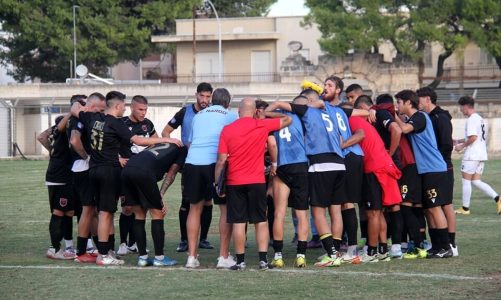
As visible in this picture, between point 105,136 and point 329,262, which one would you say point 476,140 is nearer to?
point 329,262

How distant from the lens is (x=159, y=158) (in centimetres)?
1191

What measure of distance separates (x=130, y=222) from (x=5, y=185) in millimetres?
12904

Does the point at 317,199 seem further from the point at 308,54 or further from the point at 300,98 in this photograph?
the point at 308,54

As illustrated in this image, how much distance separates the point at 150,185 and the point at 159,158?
343mm

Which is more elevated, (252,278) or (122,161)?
(122,161)

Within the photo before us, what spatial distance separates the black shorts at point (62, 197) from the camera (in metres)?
13.0

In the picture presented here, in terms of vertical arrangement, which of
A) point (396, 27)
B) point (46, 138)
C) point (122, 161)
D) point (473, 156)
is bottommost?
point (473, 156)

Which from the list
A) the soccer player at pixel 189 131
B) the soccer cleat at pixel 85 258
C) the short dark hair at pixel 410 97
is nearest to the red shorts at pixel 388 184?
the short dark hair at pixel 410 97

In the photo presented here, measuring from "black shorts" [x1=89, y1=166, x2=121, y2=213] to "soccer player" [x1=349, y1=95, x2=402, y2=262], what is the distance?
9.56 ft

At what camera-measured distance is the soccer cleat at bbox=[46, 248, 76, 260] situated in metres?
12.8

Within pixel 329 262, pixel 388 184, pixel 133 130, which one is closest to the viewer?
pixel 329 262

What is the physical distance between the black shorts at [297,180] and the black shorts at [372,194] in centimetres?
84

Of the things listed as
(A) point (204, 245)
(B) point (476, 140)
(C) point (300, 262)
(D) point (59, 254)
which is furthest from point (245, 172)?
(B) point (476, 140)

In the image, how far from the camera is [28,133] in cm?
4509
